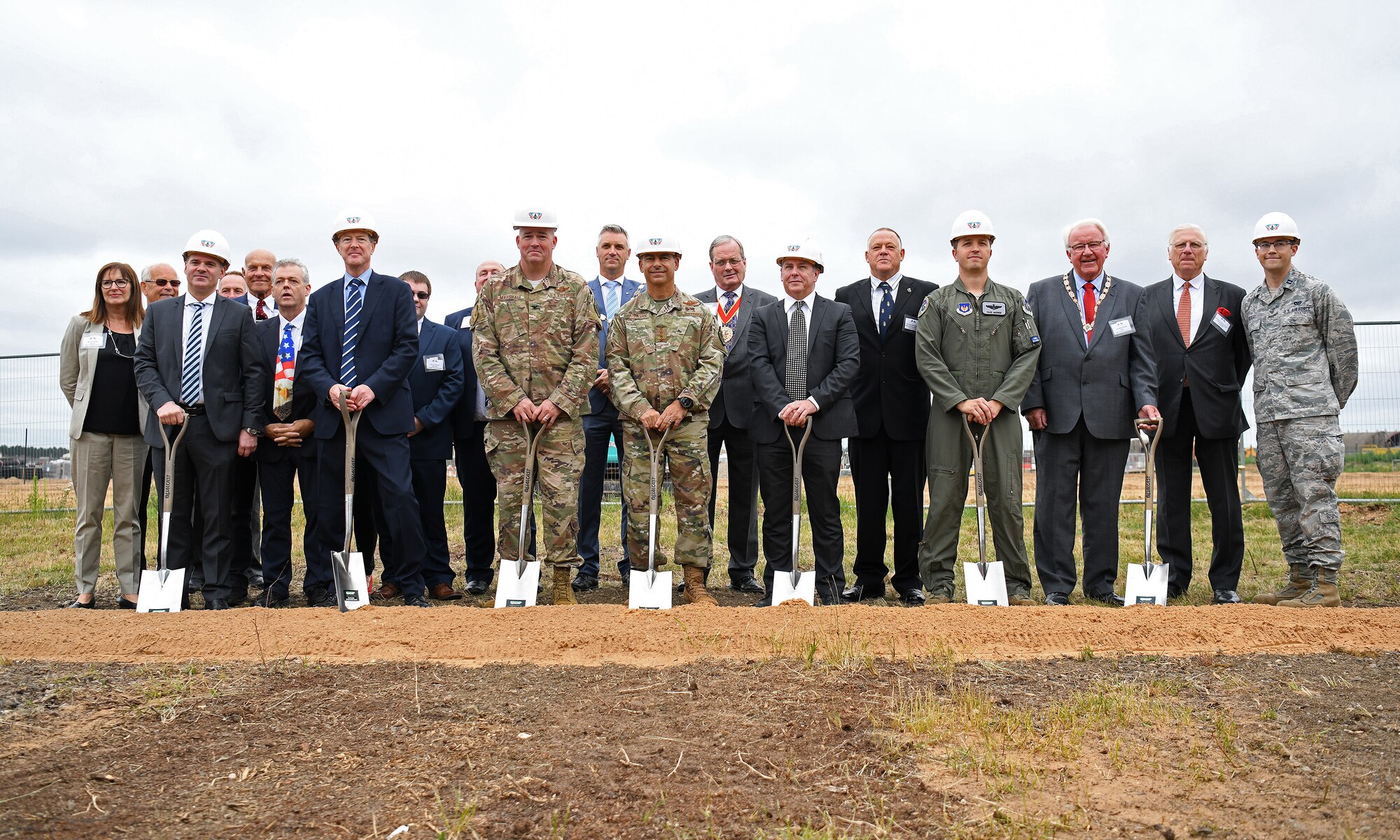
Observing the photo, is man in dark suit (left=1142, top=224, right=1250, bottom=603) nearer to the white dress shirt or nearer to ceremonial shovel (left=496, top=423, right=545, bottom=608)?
the white dress shirt

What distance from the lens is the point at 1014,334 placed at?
6320mm

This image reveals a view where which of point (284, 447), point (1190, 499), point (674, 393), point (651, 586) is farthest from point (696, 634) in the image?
point (1190, 499)

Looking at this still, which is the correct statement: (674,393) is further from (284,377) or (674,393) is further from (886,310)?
(284,377)

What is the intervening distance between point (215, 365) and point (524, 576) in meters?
2.47

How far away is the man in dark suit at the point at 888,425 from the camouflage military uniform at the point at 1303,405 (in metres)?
2.04

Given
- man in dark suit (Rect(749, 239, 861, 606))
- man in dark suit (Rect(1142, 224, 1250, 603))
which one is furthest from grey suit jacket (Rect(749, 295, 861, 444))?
man in dark suit (Rect(1142, 224, 1250, 603))

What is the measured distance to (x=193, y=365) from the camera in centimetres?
640

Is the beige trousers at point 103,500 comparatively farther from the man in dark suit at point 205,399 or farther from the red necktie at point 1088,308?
the red necktie at point 1088,308

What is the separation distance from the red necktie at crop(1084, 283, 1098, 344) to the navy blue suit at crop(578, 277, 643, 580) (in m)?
3.16

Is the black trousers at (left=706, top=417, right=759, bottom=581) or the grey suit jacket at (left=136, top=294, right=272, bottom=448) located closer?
the grey suit jacket at (left=136, top=294, right=272, bottom=448)

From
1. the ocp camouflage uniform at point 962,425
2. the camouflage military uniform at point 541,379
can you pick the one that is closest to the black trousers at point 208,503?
the camouflage military uniform at point 541,379

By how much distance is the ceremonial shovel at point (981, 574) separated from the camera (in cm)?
581

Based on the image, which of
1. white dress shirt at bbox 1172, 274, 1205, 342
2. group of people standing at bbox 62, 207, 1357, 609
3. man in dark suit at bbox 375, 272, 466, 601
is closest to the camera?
group of people standing at bbox 62, 207, 1357, 609

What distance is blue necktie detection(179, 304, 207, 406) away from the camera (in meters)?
6.37
